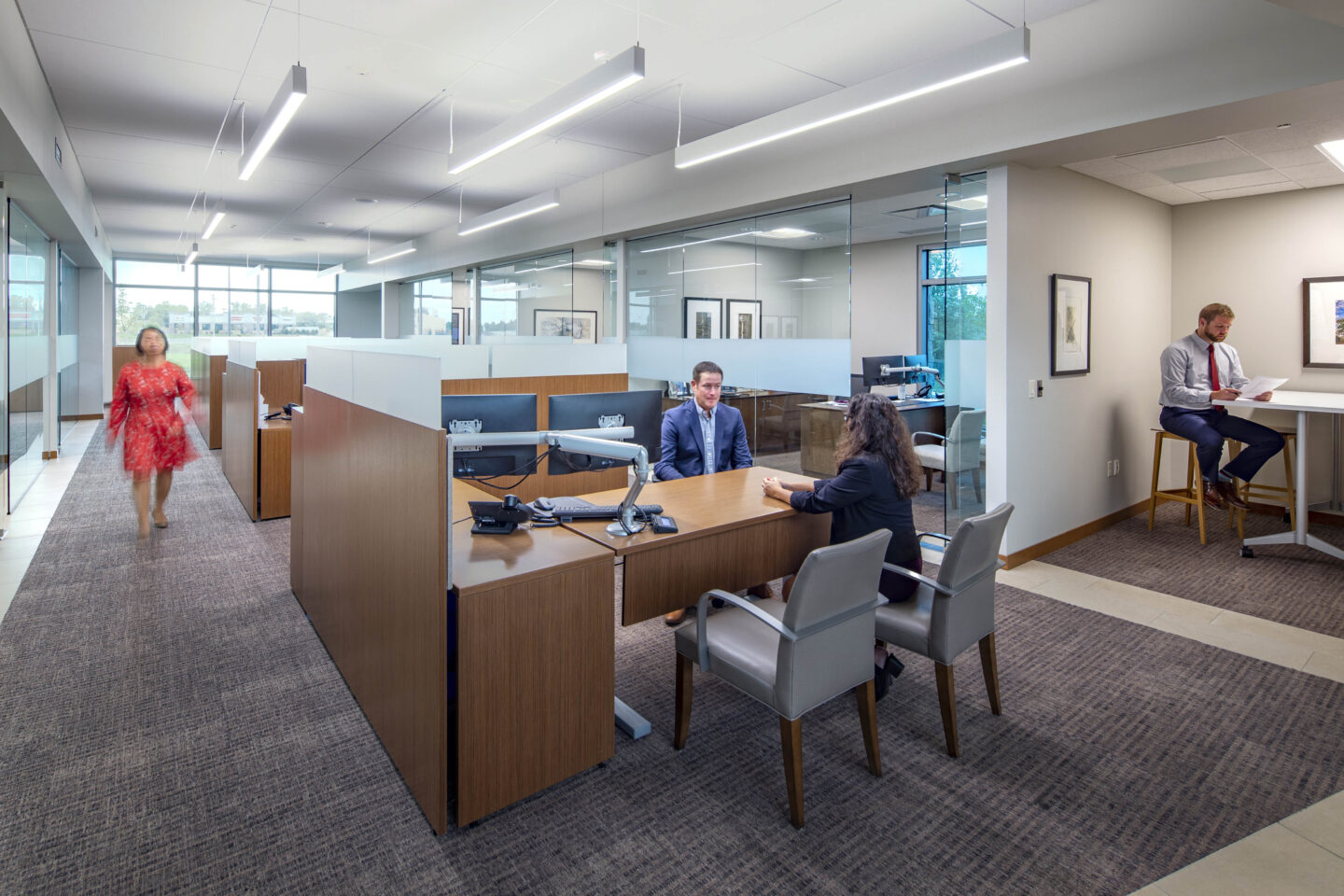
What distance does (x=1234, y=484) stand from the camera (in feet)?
16.3

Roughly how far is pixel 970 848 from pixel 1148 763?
0.84m

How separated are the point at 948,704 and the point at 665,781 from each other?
3.07 ft

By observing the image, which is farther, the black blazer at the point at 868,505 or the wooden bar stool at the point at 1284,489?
the wooden bar stool at the point at 1284,489

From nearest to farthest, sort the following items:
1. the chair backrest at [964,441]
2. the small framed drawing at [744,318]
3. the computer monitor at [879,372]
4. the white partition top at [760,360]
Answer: the chair backrest at [964,441] < the white partition top at [760,360] < the small framed drawing at [744,318] < the computer monitor at [879,372]

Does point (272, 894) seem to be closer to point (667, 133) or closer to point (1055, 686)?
point (1055, 686)

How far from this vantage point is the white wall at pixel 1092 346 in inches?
169

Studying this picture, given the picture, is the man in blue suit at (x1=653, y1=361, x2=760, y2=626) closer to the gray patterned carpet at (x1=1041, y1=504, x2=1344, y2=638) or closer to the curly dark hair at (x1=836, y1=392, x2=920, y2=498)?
the curly dark hair at (x1=836, y1=392, x2=920, y2=498)

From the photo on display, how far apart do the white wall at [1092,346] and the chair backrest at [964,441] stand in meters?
0.12

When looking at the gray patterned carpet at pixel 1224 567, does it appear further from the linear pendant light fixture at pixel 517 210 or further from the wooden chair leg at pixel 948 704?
the linear pendant light fixture at pixel 517 210

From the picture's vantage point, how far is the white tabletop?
14.3ft

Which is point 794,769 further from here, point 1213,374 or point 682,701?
point 1213,374

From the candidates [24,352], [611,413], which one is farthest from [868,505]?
[24,352]

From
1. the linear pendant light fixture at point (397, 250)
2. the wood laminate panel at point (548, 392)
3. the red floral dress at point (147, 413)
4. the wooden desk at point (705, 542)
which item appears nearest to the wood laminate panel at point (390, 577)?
the wooden desk at point (705, 542)

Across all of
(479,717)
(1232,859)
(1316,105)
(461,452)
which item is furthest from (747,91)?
(1232,859)
